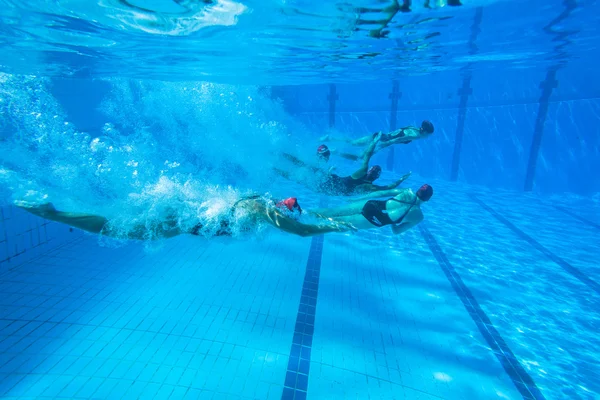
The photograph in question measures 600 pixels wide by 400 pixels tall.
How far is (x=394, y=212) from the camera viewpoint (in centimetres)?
598

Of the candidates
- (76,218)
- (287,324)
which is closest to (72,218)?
(76,218)

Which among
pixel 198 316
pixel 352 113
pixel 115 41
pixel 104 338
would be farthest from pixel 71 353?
pixel 352 113

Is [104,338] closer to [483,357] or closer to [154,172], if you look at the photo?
[483,357]

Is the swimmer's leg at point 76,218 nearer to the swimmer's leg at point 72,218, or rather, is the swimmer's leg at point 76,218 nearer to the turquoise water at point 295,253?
the swimmer's leg at point 72,218

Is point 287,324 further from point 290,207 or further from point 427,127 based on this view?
point 427,127

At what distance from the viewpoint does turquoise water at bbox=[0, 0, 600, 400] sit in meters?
4.03

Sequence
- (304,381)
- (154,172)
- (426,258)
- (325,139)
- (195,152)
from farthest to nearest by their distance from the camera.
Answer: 1. (195,152)
2. (154,172)
3. (325,139)
4. (426,258)
5. (304,381)

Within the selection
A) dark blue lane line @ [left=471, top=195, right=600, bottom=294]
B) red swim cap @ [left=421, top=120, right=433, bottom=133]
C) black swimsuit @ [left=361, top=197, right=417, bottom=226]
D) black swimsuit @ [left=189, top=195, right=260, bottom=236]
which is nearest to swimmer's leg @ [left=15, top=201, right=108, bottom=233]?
black swimsuit @ [left=189, top=195, right=260, bottom=236]

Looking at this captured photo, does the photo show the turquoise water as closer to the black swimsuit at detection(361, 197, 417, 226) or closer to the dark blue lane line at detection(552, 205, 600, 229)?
the dark blue lane line at detection(552, 205, 600, 229)

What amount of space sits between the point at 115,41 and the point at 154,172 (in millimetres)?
5403

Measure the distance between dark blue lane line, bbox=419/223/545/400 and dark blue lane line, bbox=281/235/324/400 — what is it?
112 inches

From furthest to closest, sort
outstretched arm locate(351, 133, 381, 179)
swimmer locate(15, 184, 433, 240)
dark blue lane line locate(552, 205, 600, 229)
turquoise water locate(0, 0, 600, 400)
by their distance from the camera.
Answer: dark blue lane line locate(552, 205, 600, 229), outstretched arm locate(351, 133, 381, 179), swimmer locate(15, 184, 433, 240), turquoise water locate(0, 0, 600, 400)

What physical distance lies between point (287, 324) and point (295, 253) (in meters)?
2.49

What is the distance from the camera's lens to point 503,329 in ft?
16.9
